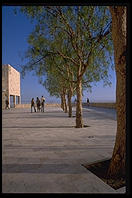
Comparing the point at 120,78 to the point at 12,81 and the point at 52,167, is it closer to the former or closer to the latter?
the point at 52,167

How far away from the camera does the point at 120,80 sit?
10.1 ft

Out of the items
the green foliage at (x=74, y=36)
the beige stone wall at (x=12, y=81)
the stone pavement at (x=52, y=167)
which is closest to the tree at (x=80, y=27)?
the green foliage at (x=74, y=36)

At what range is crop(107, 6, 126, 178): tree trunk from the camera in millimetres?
2971

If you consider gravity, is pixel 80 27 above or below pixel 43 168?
above

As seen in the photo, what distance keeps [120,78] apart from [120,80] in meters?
0.04

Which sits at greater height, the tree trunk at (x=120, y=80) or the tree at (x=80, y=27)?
the tree at (x=80, y=27)

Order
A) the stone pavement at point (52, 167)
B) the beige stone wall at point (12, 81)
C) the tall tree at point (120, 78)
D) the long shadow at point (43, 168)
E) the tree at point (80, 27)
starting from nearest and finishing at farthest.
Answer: the stone pavement at point (52, 167) < the tall tree at point (120, 78) < the long shadow at point (43, 168) < the tree at point (80, 27) < the beige stone wall at point (12, 81)

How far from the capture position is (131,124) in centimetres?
219

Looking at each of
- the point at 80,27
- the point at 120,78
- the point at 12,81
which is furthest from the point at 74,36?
the point at 12,81

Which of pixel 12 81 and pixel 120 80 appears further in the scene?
pixel 12 81

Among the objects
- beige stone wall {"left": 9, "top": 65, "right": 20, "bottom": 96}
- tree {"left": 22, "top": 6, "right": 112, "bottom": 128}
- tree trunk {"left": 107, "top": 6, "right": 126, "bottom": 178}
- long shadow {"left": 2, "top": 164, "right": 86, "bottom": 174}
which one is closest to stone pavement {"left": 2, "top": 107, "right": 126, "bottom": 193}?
long shadow {"left": 2, "top": 164, "right": 86, "bottom": 174}

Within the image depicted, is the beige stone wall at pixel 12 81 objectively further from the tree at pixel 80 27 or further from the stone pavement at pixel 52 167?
the stone pavement at pixel 52 167

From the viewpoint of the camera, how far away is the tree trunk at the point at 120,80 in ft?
9.75
